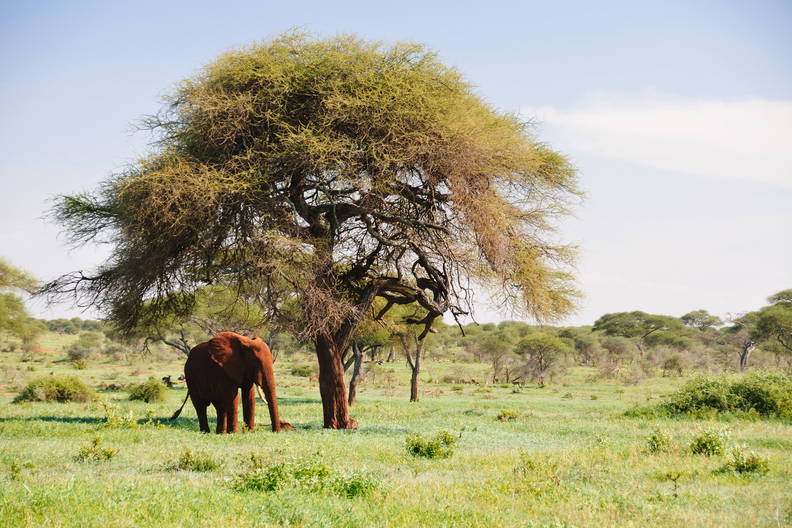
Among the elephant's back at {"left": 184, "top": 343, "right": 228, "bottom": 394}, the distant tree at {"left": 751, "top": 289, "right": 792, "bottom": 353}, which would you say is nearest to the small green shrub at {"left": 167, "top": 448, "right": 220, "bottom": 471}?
the elephant's back at {"left": 184, "top": 343, "right": 228, "bottom": 394}

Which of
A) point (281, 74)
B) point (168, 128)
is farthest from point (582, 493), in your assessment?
point (168, 128)

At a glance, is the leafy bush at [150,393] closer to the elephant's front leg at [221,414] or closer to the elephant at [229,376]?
Result: the elephant at [229,376]

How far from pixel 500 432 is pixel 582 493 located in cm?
897

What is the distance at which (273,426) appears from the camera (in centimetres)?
1714

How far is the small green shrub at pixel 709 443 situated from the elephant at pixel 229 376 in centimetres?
998

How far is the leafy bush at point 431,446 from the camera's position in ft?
40.8

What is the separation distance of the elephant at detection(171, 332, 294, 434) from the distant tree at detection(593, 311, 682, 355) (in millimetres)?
67032

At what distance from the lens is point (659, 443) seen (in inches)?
545

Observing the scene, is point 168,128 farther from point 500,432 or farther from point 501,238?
point 500,432

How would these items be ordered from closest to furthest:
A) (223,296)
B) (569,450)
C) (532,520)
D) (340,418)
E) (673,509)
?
(532,520) → (673,509) → (569,450) → (340,418) → (223,296)

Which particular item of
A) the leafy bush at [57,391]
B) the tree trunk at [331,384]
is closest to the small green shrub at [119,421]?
the tree trunk at [331,384]

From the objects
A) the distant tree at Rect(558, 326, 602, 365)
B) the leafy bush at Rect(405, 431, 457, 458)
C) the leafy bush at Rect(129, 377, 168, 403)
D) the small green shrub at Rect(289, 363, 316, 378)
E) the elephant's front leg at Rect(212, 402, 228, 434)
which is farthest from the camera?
the distant tree at Rect(558, 326, 602, 365)

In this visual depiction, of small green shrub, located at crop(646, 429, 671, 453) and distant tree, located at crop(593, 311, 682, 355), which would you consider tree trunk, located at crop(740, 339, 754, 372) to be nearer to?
distant tree, located at crop(593, 311, 682, 355)

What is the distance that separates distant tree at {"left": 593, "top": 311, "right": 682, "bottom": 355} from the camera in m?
80.6
